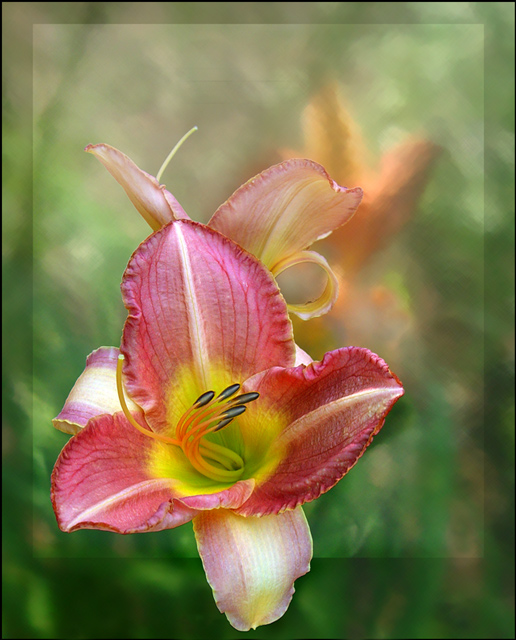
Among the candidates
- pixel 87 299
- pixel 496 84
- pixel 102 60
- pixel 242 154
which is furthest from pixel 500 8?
pixel 87 299

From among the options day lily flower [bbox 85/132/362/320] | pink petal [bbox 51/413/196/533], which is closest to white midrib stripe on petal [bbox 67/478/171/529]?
pink petal [bbox 51/413/196/533]

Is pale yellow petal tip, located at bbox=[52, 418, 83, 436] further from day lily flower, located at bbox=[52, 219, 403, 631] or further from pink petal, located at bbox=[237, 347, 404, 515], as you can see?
pink petal, located at bbox=[237, 347, 404, 515]

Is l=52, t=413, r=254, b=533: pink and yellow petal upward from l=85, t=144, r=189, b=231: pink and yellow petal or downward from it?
downward

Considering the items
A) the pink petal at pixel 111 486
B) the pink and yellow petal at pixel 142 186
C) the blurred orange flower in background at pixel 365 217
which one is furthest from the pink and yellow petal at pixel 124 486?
the blurred orange flower in background at pixel 365 217

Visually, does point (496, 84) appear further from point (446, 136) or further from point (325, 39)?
point (325, 39)

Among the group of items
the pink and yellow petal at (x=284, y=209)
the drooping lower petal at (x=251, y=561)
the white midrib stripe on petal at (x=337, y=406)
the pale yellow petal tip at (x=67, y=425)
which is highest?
the pink and yellow petal at (x=284, y=209)

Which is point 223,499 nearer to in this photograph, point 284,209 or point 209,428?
point 209,428

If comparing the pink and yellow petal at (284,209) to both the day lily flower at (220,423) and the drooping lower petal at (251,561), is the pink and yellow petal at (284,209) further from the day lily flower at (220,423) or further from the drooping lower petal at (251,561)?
the drooping lower petal at (251,561)
